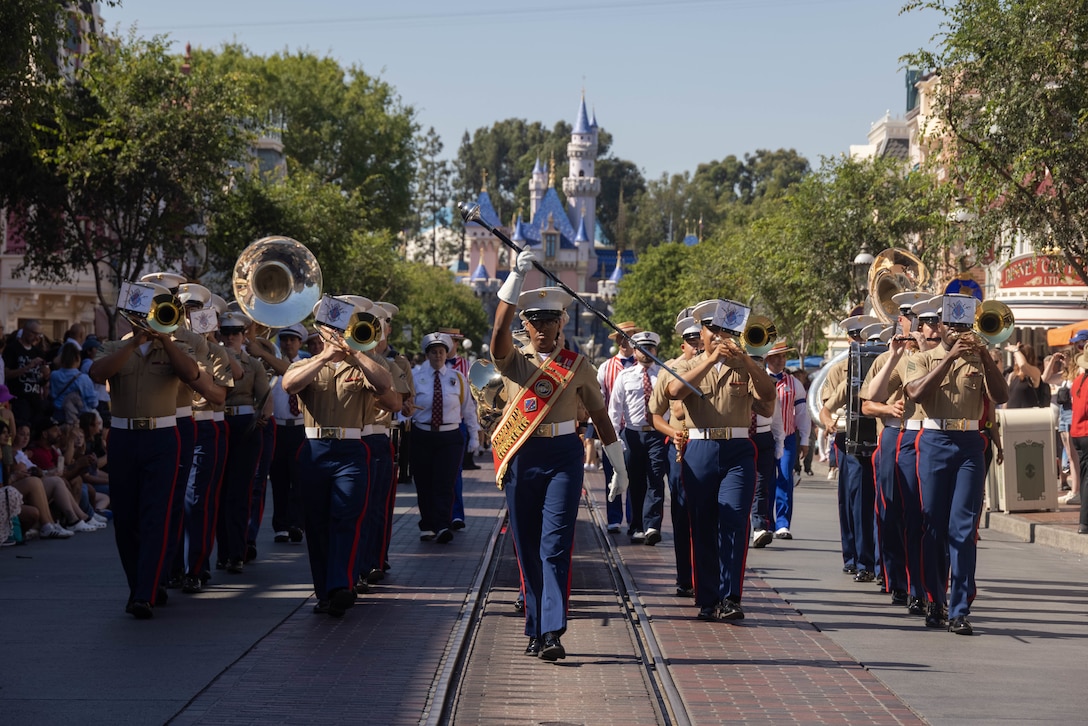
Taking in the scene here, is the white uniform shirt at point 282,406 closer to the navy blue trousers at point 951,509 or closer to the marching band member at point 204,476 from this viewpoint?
the marching band member at point 204,476

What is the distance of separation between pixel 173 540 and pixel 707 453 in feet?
11.3

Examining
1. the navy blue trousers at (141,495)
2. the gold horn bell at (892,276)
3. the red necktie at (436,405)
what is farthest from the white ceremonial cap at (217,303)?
the gold horn bell at (892,276)

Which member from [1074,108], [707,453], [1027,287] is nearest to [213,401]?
[707,453]

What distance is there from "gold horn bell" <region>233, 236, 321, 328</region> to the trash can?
9.22 meters

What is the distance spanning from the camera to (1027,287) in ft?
125

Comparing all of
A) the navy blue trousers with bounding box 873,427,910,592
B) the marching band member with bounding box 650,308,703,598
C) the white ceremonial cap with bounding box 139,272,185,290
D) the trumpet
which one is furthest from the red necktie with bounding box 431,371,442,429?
the trumpet

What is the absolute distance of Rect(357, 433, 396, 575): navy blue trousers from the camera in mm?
11420

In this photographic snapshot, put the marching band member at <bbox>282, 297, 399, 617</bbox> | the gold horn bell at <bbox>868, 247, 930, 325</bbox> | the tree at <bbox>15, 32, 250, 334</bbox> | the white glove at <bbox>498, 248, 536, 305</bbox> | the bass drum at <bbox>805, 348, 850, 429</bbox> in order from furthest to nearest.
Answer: the tree at <bbox>15, 32, 250, 334</bbox>, the gold horn bell at <bbox>868, 247, 930, 325</bbox>, the bass drum at <bbox>805, 348, 850, 429</bbox>, the marching band member at <bbox>282, 297, 399, 617</bbox>, the white glove at <bbox>498, 248, 536, 305</bbox>

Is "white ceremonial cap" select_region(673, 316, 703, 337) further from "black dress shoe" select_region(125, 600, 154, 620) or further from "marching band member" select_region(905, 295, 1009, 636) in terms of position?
"black dress shoe" select_region(125, 600, 154, 620)

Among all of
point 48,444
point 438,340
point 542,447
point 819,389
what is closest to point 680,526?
point 542,447

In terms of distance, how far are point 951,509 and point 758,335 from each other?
1.66m

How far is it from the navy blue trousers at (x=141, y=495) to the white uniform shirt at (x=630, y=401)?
6427 mm

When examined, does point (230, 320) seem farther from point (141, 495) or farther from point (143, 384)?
point (141, 495)

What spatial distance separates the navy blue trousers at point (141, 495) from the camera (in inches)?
411
